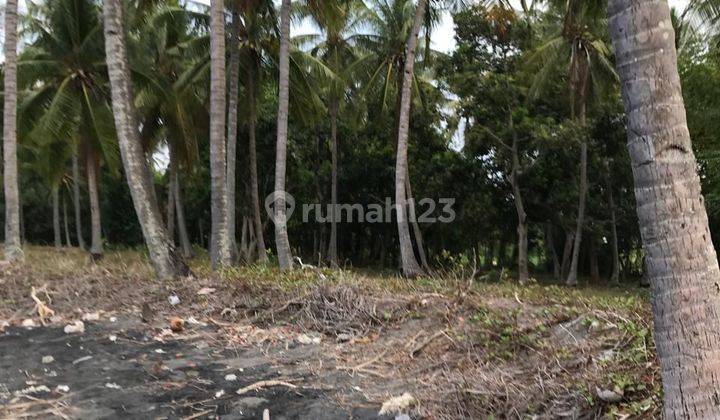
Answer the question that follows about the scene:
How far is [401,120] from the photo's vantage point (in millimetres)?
16453

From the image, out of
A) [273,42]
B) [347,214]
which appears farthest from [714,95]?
[347,214]

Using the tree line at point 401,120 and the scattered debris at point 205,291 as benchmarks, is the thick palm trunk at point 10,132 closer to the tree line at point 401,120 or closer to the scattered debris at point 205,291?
the tree line at point 401,120

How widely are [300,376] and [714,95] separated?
17.3 metres

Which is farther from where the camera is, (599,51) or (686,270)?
(599,51)

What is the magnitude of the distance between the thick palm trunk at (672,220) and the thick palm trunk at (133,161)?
8.33m

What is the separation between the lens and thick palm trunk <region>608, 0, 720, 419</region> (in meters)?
2.84

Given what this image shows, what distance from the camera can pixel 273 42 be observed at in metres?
19.1

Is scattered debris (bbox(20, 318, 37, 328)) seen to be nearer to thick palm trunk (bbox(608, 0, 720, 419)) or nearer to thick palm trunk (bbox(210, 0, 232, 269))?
thick palm trunk (bbox(210, 0, 232, 269))

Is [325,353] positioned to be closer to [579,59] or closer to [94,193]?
[579,59]

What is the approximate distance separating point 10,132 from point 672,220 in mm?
14059

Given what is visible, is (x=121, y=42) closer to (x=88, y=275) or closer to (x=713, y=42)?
(x=88, y=275)

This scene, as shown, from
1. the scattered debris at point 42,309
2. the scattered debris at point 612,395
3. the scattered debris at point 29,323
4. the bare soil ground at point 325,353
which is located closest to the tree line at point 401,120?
the scattered debris at point 612,395

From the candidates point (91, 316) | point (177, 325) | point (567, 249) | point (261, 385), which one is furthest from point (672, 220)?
point (567, 249)

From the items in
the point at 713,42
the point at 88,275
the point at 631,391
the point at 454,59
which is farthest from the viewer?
the point at 454,59
